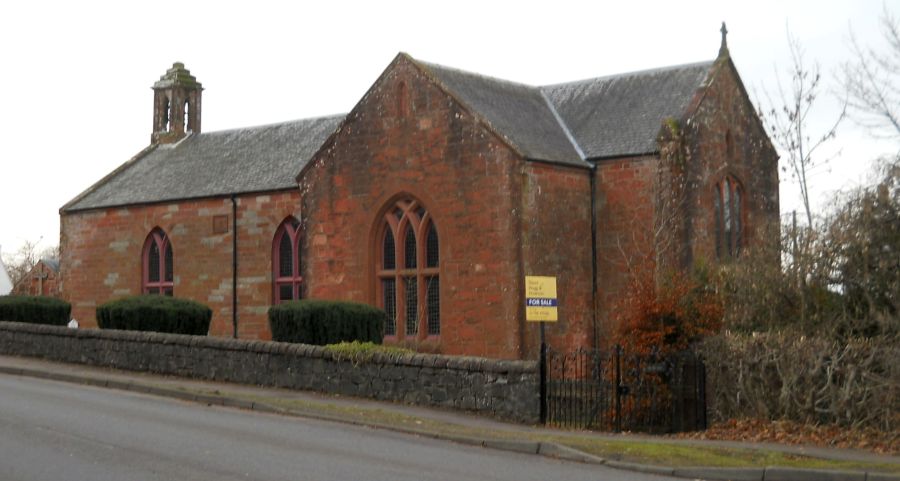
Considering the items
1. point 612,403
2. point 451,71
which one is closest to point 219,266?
point 451,71

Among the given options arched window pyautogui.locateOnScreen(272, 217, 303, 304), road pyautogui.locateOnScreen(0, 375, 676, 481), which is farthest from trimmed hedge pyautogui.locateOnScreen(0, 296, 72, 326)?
road pyautogui.locateOnScreen(0, 375, 676, 481)

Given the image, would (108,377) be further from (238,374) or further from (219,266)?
(219,266)

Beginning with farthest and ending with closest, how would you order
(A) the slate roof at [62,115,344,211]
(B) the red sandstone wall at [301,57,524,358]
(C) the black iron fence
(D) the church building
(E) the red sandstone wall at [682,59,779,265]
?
1. (A) the slate roof at [62,115,344,211]
2. (E) the red sandstone wall at [682,59,779,265]
3. (D) the church building
4. (B) the red sandstone wall at [301,57,524,358]
5. (C) the black iron fence

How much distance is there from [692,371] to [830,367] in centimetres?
245

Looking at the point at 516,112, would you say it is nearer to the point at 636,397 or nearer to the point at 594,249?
the point at 594,249

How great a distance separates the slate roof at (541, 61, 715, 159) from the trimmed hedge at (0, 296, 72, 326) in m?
14.7

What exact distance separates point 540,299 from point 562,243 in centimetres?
753

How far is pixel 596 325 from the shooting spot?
29047 mm

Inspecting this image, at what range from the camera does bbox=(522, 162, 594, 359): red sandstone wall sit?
27641 millimetres

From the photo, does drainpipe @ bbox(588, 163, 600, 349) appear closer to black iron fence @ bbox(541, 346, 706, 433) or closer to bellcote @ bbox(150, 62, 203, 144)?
black iron fence @ bbox(541, 346, 706, 433)

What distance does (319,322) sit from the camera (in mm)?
25391

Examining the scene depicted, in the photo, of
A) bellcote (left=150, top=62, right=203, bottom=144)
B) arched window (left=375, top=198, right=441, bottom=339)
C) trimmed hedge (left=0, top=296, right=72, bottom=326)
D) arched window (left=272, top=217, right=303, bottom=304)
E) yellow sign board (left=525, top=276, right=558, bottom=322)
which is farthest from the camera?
bellcote (left=150, top=62, right=203, bottom=144)

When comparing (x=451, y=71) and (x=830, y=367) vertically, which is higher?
(x=451, y=71)

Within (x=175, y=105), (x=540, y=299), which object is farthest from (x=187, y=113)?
(x=540, y=299)
